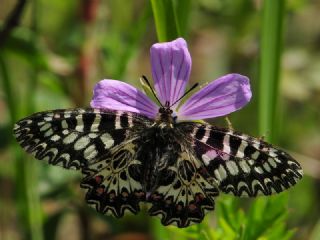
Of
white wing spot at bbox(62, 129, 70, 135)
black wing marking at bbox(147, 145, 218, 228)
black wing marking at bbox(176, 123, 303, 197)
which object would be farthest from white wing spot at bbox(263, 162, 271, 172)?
white wing spot at bbox(62, 129, 70, 135)

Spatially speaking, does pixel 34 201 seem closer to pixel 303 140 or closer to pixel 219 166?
pixel 219 166

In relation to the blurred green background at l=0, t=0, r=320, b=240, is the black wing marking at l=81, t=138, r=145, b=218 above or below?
below

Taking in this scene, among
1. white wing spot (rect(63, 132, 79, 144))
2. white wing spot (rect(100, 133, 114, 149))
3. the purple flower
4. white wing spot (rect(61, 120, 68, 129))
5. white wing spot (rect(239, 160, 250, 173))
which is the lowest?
white wing spot (rect(239, 160, 250, 173))

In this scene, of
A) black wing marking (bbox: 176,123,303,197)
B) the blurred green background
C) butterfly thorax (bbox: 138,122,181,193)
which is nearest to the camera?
black wing marking (bbox: 176,123,303,197)

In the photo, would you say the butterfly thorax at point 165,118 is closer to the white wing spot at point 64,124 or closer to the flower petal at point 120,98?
the flower petal at point 120,98

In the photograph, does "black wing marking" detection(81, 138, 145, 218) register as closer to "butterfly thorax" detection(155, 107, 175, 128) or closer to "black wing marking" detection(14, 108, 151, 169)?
"black wing marking" detection(14, 108, 151, 169)

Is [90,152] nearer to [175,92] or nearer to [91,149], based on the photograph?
[91,149]

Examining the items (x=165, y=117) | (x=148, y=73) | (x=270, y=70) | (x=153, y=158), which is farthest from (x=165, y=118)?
(x=148, y=73)

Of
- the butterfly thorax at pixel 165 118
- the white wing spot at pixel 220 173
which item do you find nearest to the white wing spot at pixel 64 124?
the butterfly thorax at pixel 165 118
